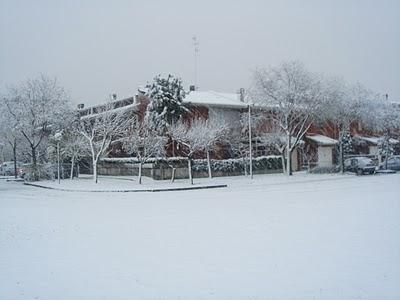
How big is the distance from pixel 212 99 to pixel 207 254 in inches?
1429

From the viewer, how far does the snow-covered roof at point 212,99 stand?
41.8 meters

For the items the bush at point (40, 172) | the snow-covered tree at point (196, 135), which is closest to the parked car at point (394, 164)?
the snow-covered tree at point (196, 135)

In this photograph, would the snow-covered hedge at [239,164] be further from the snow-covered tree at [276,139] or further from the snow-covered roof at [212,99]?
the snow-covered roof at [212,99]

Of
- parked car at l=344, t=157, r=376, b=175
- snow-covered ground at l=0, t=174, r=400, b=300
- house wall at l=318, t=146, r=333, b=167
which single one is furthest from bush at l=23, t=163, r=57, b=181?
house wall at l=318, t=146, r=333, b=167

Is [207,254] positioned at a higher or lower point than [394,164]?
lower

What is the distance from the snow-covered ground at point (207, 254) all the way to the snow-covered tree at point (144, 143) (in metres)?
16.1

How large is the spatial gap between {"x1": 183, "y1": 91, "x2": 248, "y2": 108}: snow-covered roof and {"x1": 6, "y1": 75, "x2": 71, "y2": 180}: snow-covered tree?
10633mm

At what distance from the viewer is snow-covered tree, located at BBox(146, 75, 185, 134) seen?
115ft

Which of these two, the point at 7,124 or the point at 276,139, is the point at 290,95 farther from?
the point at 7,124

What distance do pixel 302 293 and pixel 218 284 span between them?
1.16m

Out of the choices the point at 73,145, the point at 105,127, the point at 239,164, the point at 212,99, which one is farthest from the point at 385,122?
the point at 73,145

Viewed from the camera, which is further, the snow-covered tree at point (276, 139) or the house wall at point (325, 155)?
the house wall at point (325, 155)

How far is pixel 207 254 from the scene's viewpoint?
8.41 metres

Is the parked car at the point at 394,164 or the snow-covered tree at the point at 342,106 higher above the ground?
the snow-covered tree at the point at 342,106
